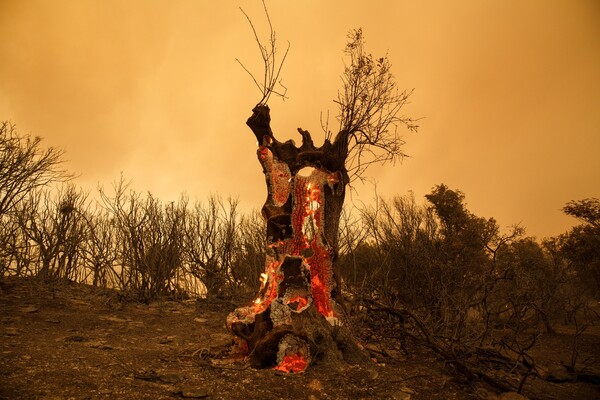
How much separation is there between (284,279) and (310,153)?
2.12 meters

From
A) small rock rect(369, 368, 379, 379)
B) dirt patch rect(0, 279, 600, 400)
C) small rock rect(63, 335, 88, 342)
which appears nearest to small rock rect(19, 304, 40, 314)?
dirt patch rect(0, 279, 600, 400)

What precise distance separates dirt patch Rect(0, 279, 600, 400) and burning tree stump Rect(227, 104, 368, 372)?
0.97 feet

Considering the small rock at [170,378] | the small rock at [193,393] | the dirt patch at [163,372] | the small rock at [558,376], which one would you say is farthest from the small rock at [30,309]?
the small rock at [558,376]

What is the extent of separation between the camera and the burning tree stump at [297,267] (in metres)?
4.54

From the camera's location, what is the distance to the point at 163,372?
4.13m

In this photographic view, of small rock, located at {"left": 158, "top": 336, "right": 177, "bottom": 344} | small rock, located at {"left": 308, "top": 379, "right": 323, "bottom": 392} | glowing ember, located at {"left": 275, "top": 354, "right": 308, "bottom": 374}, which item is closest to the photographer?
small rock, located at {"left": 308, "top": 379, "right": 323, "bottom": 392}

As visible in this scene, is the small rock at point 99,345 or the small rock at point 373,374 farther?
the small rock at point 99,345

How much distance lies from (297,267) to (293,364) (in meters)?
1.26

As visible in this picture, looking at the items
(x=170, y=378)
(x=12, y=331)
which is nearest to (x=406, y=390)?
(x=170, y=378)

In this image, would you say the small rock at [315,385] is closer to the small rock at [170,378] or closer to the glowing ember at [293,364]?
the glowing ember at [293,364]

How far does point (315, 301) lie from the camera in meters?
5.28

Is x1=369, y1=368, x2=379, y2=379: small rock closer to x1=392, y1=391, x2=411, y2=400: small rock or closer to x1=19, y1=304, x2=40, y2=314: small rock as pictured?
x1=392, y1=391, x2=411, y2=400: small rock

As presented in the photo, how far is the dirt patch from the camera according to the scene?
137 inches

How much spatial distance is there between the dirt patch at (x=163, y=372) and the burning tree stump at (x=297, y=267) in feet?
0.97
